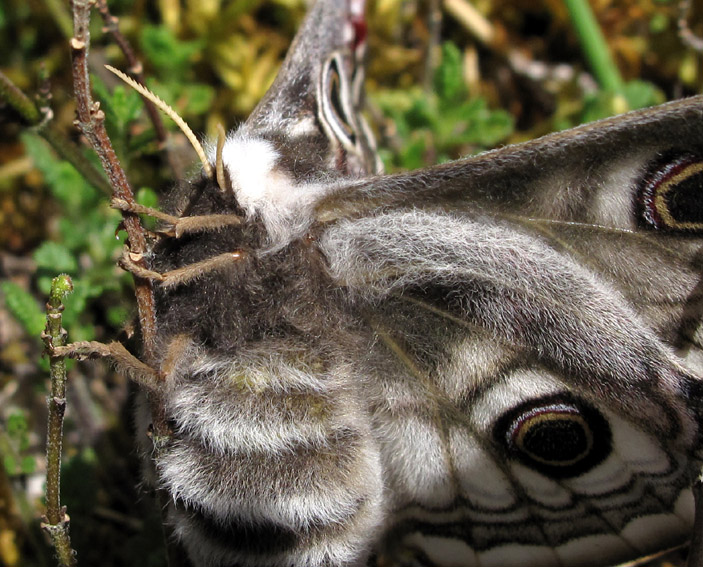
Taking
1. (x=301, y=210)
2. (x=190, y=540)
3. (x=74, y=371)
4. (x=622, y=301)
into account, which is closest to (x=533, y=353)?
(x=622, y=301)

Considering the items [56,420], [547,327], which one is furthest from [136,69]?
[547,327]

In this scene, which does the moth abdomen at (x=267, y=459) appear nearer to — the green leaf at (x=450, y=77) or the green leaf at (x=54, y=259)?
the green leaf at (x=54, y=259)

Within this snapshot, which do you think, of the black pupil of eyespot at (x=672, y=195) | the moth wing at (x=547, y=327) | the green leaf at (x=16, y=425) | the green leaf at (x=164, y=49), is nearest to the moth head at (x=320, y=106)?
the moth wing at (x=547, y=327)

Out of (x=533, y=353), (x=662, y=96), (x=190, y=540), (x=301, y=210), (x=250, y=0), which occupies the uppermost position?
(x=250, y=0)

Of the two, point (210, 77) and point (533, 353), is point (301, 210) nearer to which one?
point (533, 353)

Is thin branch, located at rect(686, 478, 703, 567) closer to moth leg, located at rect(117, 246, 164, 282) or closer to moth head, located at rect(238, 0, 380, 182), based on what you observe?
moth head, located at rect(238, 0, 380, 182)

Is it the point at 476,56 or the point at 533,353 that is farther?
the point at 476,56
